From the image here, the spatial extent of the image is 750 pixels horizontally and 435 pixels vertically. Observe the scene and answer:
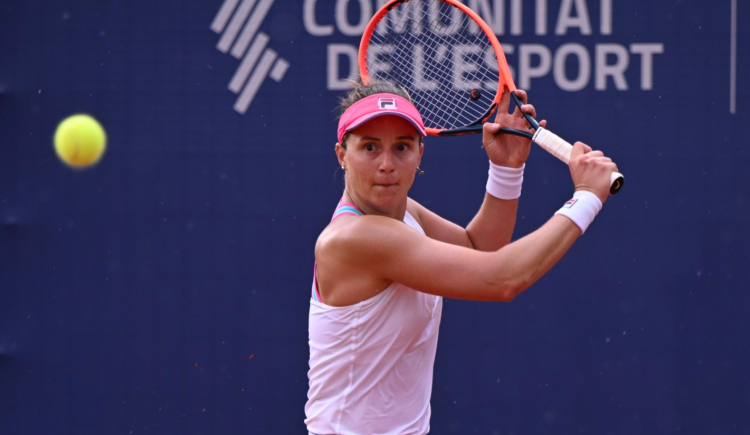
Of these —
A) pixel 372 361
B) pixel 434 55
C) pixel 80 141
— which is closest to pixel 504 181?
pixel 372 361

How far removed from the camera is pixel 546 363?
11.1 ft

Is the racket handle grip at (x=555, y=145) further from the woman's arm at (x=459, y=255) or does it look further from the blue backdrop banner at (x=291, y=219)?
the blue backdrop banner at (x=291, y=219)

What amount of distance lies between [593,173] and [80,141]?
2.40m

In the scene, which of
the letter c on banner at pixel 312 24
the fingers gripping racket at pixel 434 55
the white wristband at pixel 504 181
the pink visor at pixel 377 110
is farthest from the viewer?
the letter c on banner at pixel 312 24

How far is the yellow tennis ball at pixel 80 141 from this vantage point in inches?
136

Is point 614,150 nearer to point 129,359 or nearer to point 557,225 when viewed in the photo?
point 557,225

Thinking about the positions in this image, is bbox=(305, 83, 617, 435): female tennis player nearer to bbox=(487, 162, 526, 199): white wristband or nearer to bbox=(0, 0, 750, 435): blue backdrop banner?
bbox=(487, 162, 526, 199): white wristband

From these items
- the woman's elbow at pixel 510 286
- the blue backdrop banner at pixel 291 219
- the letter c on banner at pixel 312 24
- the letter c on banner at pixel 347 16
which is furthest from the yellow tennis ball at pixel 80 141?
the woman's elbow at pixel 510 286

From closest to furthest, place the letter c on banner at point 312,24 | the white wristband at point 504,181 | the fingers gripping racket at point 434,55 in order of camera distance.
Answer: the white wristband at point 504,181
the fingers gripping racket at point 434,55
the letter c on banner at point 312,24

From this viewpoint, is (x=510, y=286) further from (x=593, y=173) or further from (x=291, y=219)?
(x=291, y=219)

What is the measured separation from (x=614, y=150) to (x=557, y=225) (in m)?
1.67

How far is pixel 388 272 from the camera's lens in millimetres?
1890

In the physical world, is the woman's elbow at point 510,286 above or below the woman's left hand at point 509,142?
below

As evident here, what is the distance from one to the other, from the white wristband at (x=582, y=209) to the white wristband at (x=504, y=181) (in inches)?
16.5
